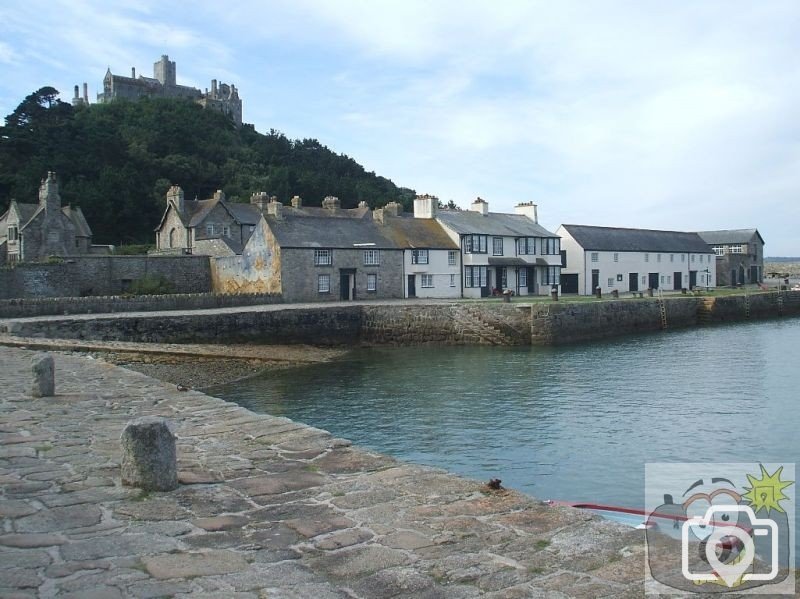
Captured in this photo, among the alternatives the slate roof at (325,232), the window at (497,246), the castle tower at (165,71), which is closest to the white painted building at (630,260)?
the window at (497,246)

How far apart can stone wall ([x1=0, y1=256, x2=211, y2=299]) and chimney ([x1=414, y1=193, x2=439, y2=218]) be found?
1631 centimetres

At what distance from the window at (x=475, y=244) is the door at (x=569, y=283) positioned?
12.4 meters

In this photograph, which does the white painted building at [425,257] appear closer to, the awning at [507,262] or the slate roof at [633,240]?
the awning at [507,262]

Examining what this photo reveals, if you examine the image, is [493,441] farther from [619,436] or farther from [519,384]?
[519,384]

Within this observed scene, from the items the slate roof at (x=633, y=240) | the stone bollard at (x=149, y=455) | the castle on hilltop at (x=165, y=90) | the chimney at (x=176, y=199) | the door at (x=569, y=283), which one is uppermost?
the castle on hilltop at (x=165, y=90)

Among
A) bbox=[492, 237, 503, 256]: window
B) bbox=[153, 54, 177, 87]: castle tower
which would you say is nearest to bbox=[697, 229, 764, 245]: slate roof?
bbox=[492, 237, 503, 256]: window

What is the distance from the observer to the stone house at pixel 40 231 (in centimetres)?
5416

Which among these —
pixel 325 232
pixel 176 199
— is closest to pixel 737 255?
pixel 325 232

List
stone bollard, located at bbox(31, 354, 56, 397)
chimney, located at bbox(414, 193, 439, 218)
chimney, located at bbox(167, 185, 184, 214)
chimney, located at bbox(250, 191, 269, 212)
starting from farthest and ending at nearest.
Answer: chimney, located at bbox(250, 191, 269, 212), chimney, located at bbox(167, 185, 184, 214), chimney, located at bbox(414, 193, 439, 218), stone bollard, located at bbox(31, 354, 56, 397)

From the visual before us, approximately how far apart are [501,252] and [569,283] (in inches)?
433

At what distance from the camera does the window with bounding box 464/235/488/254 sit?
165ft

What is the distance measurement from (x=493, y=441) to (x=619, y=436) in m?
2.82

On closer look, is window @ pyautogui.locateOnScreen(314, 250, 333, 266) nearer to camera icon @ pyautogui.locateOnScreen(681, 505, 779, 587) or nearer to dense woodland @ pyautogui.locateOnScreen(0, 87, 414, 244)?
camera icon @ pyautogui.locateOnScreen(681, 505, 779, 587)

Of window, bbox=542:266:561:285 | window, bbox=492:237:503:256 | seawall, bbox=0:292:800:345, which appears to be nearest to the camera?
seawall, bbox=0:292:800:345
